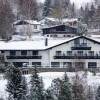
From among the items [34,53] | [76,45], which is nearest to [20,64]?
[34,53]

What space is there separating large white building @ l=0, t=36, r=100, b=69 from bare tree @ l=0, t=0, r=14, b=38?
8538 millimetres

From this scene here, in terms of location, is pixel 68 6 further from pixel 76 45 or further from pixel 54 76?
pixel 54 76

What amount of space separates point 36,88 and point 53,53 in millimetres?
7764

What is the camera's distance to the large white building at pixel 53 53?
29953 mm

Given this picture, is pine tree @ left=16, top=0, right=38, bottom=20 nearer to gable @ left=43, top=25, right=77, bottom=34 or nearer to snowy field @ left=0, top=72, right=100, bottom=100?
gable @ left=43, top=25, right=77, bottom=34

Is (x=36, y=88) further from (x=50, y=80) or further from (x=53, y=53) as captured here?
(x=53, y=53)

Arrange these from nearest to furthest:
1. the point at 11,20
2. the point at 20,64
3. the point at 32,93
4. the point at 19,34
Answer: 1. the point at 32,93
2. the point at 20,64
3. the point at 19,34
4. the point at 11,20

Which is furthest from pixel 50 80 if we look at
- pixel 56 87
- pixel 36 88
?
pixel 36 88

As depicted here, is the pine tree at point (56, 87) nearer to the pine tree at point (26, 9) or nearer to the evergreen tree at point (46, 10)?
the pine tree at point (26, 9)

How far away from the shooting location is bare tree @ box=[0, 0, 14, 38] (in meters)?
39.6

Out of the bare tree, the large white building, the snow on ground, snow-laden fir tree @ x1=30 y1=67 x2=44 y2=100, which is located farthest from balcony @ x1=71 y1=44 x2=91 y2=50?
the bare tree

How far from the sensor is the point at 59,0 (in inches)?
2376

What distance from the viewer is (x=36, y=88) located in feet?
74.8

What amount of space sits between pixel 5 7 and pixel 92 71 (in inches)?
730
